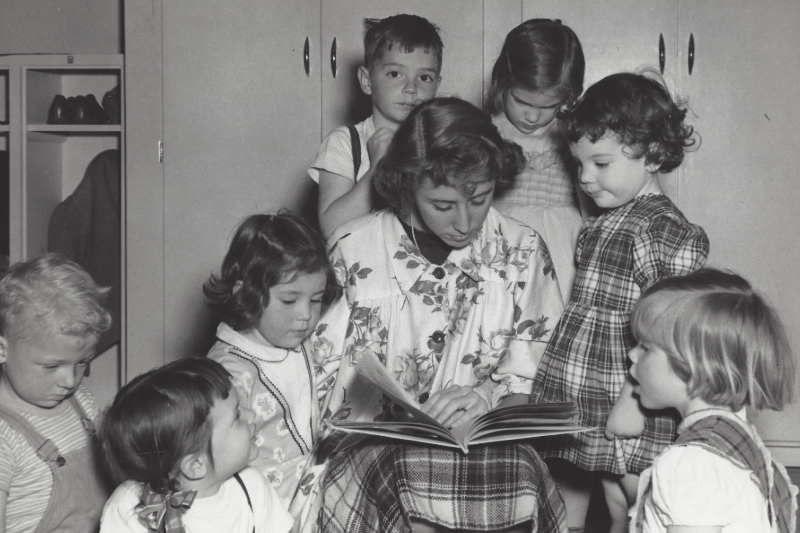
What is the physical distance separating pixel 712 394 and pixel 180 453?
919 mm

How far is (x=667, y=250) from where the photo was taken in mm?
1689

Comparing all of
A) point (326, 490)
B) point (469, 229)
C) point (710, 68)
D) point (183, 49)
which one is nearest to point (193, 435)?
point (326, 490)

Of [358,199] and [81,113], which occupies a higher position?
[81,113]

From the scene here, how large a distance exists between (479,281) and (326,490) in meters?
0.59

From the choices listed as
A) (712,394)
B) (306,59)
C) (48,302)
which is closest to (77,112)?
(306,59)

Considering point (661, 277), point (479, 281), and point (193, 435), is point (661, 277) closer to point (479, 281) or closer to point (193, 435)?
point (479, 281)

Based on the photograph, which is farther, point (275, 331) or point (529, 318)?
point (529, 318)

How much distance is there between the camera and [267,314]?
1.76 meters

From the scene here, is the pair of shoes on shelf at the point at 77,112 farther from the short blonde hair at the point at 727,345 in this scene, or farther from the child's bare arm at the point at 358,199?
the short blonde hair at the point at 727,345

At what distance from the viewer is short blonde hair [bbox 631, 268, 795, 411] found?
142 centimetres

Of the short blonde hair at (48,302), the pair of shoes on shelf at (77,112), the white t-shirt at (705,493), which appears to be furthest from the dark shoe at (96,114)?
the white t-shirt at (705,493)

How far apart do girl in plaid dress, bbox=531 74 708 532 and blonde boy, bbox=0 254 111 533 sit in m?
0.97

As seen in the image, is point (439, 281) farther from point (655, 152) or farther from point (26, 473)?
point (26, 473)

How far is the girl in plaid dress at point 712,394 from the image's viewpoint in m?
1.32
